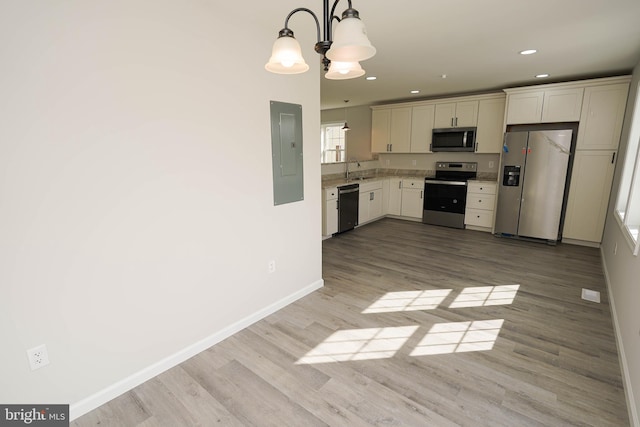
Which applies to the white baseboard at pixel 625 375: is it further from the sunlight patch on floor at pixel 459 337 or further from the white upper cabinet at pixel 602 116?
the white upper cabinet at pixel 602 116

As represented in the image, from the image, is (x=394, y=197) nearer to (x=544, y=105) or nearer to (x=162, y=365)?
(x=544, y=105)

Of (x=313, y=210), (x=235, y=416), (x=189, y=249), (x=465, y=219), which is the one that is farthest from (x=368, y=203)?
(x=235, y=416)

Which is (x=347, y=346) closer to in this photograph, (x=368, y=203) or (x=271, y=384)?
(x=271, y=384)

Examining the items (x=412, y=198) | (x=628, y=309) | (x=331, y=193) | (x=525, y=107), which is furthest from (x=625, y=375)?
(x=412, y=198)

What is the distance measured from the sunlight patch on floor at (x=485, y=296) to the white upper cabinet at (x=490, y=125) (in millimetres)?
2977

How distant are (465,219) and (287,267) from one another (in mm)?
4064

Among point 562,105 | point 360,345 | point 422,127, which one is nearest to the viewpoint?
point 360,345

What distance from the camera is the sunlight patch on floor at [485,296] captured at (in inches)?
118

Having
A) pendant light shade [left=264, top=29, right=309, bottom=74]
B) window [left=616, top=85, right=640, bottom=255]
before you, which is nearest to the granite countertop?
window [left=616, top=85, right=640, bottom=255]

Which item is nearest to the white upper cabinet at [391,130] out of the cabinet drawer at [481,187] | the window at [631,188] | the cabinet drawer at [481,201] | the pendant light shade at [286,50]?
the cabinet drawer at [481,187]

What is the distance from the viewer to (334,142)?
8.45 meters

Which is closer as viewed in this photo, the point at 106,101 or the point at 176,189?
the point at 106,101

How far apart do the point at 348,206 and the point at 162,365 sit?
3811 millimetres

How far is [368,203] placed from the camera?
5.95 m
